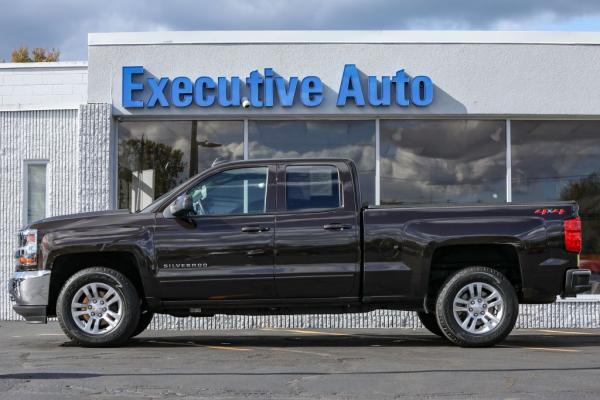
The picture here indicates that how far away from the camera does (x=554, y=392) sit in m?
6.73

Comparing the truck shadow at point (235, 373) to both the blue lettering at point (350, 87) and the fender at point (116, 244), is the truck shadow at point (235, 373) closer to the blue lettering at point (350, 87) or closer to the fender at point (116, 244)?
the fender at point (116, 244)

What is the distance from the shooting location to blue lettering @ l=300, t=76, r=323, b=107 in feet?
45.8

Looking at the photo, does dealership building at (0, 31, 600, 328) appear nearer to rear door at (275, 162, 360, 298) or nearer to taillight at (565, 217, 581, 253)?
taillight at (565, 217, 581, 253)

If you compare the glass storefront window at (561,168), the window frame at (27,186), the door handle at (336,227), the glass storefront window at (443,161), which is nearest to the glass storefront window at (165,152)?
the window frame at (27,186)

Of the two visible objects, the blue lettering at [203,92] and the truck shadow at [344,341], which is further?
the blue lettering at [203,92]

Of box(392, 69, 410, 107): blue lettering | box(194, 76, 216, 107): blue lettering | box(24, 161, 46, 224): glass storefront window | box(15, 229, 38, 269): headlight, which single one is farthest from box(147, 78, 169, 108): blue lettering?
box(15, 229, 38, 269): headlight

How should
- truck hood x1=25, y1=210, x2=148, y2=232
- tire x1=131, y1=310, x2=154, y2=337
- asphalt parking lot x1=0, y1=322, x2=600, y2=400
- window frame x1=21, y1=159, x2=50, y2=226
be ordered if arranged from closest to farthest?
asphalt parking lot x1=0, y1=322, x2=600, y2=400 → truck hood x1=25, y1=210, x2=148, y2=232 → tire x1=131, y1=310, x2=154, y2=337 → window frame x1=21, y1=159, x2=50, y2=226

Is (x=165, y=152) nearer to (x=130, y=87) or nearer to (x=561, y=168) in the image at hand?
(x=130, y=87)

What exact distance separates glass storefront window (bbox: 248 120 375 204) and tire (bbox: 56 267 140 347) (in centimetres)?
504

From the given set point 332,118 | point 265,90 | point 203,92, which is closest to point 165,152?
point 203,92

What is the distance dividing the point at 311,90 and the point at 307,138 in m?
0.74

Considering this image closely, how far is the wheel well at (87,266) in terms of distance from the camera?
32.1 feet

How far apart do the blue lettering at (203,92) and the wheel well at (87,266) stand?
4.58 m

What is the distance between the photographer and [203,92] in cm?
1400
